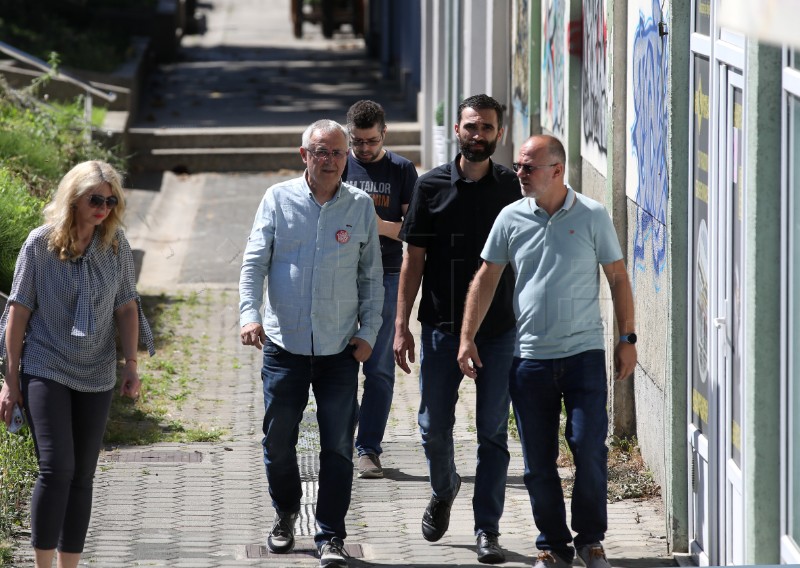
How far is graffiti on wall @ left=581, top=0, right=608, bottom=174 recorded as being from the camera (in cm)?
826

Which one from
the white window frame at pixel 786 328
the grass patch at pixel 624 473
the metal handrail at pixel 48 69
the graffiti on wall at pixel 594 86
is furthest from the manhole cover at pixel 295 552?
the metal handrail at pixel 48 69

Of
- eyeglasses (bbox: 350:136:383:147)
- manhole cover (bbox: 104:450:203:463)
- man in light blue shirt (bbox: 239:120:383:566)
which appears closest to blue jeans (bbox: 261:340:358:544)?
man in light blue shirt (bbox: 239:120:383:566)

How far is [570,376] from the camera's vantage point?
5566 mm

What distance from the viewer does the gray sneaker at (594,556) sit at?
5641 millimetres

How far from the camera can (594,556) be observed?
5.66 m

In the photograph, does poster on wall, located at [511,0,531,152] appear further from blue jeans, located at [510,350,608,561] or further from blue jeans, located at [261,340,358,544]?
blue jeans, located at [510,350,608,561]

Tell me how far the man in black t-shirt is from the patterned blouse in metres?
2.00

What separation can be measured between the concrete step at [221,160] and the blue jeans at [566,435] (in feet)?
40.7

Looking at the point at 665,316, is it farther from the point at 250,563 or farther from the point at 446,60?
the point at 446,60

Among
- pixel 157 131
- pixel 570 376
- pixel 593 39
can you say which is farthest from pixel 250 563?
pixel 157 131

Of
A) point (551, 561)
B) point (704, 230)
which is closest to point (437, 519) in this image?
point (551, 561)

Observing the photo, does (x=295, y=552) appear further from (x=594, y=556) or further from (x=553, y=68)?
(x=553, y=68)

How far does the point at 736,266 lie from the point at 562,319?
29.3 inches

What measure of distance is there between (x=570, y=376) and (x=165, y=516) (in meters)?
2.38
